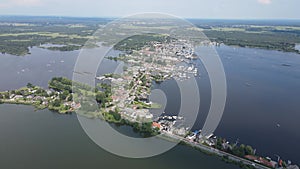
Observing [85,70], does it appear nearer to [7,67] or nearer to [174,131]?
[7,67]

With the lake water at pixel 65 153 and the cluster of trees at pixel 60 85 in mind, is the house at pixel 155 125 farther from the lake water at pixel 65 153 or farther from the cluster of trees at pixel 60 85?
the cluster of trees at pixel 60 85

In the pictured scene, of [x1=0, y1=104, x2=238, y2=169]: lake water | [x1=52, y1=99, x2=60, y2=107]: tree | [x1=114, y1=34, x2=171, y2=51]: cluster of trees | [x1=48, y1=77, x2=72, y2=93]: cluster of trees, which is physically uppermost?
[x1=114, y1=34, x2=171, y2=51]: cluster of trees

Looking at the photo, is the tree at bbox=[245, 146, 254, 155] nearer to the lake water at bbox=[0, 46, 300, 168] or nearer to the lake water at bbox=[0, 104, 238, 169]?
the lake water at bbox=[0, 46, 300, 168]

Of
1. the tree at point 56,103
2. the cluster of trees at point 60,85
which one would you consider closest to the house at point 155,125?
the tree at point 56,103

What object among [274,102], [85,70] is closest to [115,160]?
[274,102]

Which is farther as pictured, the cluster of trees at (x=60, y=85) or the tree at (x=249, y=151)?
the cluster of trees at (x=60, y=85)

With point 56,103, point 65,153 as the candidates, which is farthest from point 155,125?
point 56,103

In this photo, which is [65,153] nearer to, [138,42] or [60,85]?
[60,85]

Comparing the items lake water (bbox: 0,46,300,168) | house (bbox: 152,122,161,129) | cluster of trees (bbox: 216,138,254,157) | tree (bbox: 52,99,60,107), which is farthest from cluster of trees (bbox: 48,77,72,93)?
cluster of trees (bbox: 216,138,254,157)

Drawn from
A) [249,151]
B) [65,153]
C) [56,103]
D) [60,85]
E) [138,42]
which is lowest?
[65,153]

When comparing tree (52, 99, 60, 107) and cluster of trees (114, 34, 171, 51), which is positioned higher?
cluster of trees (114, 34, 171, 51)
